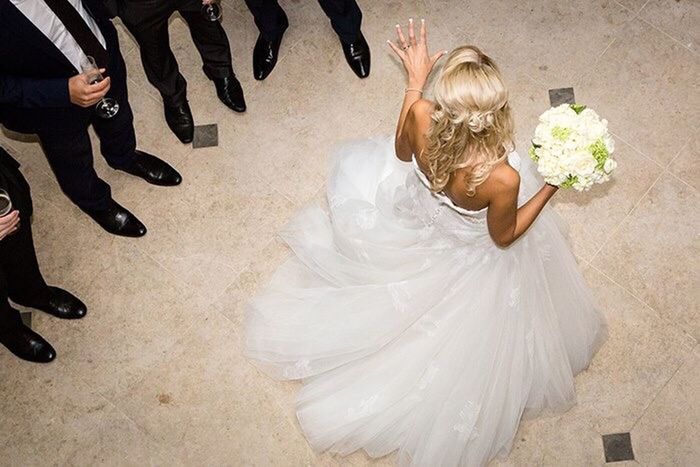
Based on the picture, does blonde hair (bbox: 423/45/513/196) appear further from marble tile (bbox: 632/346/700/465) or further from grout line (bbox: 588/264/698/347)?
marble tile (bbox: 632/346/700/465)

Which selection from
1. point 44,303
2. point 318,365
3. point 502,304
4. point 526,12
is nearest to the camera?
point 502,304

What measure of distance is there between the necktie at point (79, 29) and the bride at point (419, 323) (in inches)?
43.4

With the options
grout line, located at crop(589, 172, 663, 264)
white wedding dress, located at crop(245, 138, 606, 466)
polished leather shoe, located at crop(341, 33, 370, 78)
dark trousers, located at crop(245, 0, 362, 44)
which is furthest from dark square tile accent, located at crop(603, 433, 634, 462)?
dark trousers, located at crop(245, 0, 362, 44)

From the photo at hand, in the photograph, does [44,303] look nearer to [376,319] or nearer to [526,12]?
[376,319]

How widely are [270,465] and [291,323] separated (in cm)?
A: 64

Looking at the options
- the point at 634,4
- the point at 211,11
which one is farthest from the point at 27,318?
the point at 634,4

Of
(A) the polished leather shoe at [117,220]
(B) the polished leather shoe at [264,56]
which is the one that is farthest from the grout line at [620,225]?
(A) the polished leather shoe at [117,220]

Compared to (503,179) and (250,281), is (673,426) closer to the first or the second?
(503,179)

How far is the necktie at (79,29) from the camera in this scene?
293cm

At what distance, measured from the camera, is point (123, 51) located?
4.34m

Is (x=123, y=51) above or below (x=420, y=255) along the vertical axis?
above

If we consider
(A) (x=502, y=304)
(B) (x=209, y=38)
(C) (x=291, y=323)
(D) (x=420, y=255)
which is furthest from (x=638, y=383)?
(B) (x=209, y=38)

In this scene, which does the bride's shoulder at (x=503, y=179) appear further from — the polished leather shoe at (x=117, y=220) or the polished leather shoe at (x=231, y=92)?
the polished leather shoe at (x=117, y=220)

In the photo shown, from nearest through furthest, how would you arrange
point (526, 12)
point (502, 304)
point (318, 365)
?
point (502, 304) < point (318, 365) < point (526, 12)
